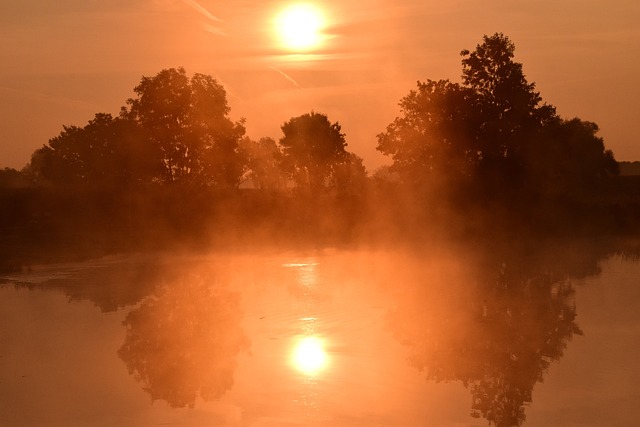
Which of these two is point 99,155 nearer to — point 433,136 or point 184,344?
point 433,136

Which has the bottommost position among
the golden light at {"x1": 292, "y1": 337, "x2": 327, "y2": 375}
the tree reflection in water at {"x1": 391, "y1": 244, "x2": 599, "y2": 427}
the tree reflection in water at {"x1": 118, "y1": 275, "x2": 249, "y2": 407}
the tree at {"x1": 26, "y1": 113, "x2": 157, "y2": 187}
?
the tree reflection in water at {"x1": 118, "y1": 275, "x2": 249, "y2": 407}

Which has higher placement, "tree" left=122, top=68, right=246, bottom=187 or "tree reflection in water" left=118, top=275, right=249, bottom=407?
"tree" left=122, top=68, right=246, bottom=187

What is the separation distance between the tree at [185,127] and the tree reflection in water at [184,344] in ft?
166

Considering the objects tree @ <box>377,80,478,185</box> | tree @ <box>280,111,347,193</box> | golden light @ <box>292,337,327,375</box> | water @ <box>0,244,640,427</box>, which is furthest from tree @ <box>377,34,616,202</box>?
tree @ <box>280,111,347,193</box>

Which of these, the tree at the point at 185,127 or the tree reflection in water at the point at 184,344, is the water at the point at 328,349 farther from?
the tree at the point at 185,127

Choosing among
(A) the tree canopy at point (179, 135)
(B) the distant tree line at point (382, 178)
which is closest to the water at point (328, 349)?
(B) the distant tree line at point (382, 178)

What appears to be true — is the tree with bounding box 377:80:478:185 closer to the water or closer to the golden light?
the water

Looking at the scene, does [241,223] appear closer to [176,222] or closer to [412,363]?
[176,222]

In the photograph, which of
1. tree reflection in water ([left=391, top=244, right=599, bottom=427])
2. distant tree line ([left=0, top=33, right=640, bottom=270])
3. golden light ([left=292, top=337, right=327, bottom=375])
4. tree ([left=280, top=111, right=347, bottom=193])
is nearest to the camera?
tree reflection in water ([left=391, top=244, right=599, bottom=427])

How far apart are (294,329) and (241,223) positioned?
37.2 m

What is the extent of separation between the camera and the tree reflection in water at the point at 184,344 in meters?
14.3

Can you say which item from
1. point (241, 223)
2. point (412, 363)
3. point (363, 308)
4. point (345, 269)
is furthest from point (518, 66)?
point (412, 363)

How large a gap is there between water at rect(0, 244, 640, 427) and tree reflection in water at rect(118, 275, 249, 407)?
0.06m

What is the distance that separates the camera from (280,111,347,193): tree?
122 m
